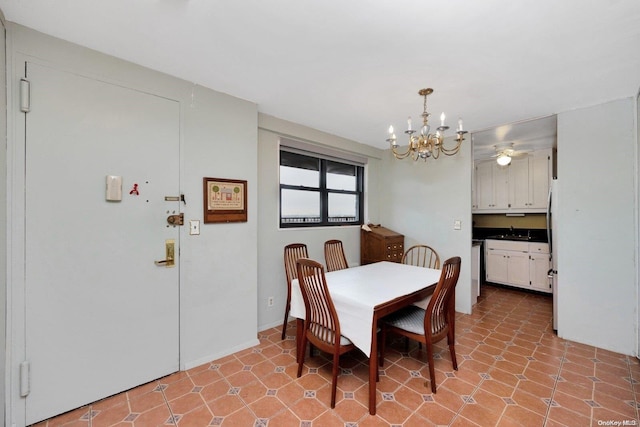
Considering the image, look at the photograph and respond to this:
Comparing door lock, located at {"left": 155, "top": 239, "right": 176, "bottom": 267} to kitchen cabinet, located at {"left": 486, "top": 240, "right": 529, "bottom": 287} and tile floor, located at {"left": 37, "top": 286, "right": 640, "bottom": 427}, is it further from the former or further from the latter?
kitchen cabinet, located at {"left": 486, "top": 240, "right": 529, "bottom": 287}

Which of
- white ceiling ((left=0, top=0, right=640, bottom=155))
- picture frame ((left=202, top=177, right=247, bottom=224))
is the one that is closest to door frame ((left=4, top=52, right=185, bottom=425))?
white ceiling ((left=0, top=0, right=640, bottom=155))

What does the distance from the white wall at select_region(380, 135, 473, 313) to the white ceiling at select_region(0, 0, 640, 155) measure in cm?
120

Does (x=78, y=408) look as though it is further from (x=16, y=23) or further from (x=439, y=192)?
(x=439, y=192)

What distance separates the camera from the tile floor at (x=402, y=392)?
5.54 feet

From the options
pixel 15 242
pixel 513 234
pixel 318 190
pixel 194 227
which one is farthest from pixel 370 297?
pixel 513 234

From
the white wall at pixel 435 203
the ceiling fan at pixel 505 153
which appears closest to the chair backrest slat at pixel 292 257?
the white wall at pixel 435 203

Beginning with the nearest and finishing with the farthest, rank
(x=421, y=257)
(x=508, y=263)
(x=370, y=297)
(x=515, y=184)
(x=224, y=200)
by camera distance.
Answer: (x=370, y=297), (x=224, y=200), (x=421, y=257), (x=508, y=263), (x=515, y=184)

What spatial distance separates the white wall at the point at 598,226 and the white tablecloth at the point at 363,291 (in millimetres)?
1489

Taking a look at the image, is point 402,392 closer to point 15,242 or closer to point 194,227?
point 194,227

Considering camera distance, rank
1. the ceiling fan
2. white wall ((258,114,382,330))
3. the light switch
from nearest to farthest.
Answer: the light switch, white wall ((258,114,382,330)), the ceiling fan

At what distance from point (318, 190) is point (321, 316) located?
2.06m

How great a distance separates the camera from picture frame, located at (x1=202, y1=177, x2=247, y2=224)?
2.33 metres

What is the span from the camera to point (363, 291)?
2062mm

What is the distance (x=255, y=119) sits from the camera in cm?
264
